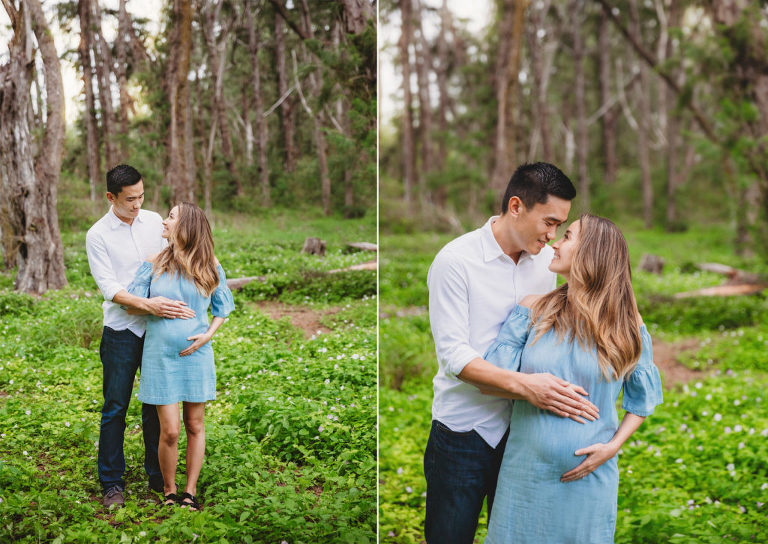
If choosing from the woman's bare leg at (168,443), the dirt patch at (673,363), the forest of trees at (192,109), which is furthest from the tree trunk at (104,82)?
the dirt patch at (673,363)

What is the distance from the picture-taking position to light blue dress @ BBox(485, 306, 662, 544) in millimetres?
2002

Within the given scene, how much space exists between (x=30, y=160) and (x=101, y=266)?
1.65 ft

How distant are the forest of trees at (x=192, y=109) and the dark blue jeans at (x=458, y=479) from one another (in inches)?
50.3

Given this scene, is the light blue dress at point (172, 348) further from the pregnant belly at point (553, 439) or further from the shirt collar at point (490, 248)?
the pregnant belly at point (553, 439)

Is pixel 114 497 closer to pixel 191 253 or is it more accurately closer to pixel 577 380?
pixel 191 253

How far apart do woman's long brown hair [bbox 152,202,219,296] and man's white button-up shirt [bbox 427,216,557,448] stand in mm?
939

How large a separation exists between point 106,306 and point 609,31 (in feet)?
30.7

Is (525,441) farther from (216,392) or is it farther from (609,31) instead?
(609,31)

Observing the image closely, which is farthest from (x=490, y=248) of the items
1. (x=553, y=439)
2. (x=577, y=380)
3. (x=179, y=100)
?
(x=179, y=100)

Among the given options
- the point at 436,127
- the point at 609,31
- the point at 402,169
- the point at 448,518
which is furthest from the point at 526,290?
the point at 609,31

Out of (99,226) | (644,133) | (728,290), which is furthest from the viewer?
(644,133)

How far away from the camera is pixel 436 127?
901cm

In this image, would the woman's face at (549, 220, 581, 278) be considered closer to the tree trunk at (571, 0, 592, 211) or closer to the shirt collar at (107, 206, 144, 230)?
the shirt collar at (107, 206, 144, 230)

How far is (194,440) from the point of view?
2.59 m
